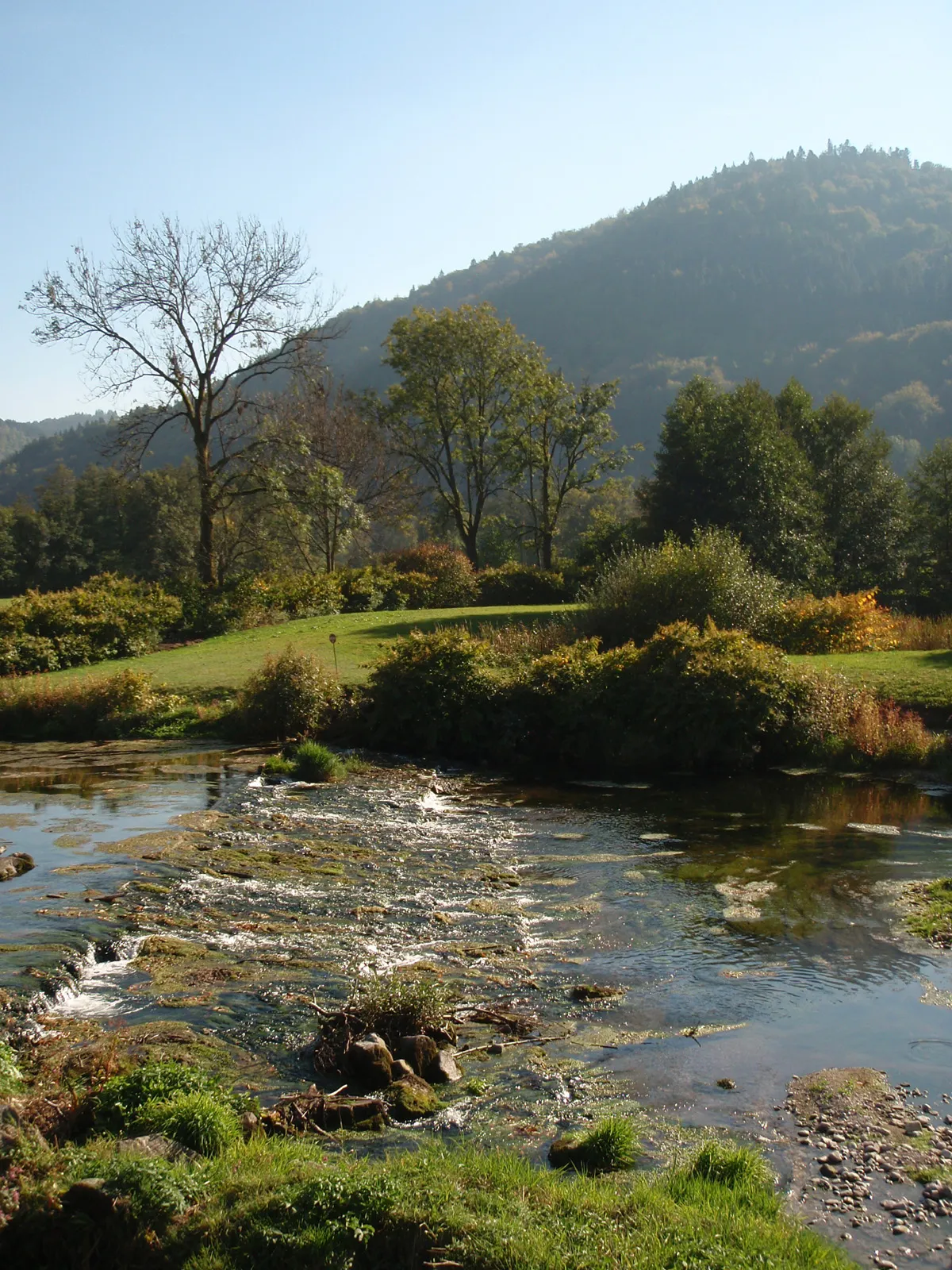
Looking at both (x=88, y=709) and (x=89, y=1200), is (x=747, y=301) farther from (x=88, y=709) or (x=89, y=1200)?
(x=89, y=1200)

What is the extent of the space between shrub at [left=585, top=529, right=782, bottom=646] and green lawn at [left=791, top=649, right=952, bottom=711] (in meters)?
2.09

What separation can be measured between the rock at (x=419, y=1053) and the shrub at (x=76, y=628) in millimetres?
24373

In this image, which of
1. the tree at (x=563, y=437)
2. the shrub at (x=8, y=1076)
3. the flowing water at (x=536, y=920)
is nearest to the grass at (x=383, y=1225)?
the shrub at (x=8, y=1076)

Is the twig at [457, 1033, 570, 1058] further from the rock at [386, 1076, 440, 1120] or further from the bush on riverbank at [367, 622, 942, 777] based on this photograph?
the bush on riverbank at [367, 622, 942, 777]

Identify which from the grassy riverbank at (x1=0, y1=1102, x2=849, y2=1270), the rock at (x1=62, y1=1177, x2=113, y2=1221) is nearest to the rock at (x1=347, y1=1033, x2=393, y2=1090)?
the grassy riverbank at (x1=0, y1=1102, x2=849, y2=1270)

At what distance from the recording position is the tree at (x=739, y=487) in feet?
123

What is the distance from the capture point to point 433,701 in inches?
864

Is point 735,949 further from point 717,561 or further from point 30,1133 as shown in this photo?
point 717,561

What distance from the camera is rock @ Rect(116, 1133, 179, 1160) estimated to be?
5.62m

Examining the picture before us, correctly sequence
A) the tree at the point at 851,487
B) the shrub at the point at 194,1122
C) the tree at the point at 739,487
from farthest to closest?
the tree at the point at 851,487, the tree at the point at 739,487, the shrub at the point at 194,1122

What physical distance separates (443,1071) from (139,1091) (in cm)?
201

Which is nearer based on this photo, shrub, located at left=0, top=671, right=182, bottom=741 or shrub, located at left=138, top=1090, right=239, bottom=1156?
shrub, located at left=138, top=1090, right=239, bottom=1156

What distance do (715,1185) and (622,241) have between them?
568ft

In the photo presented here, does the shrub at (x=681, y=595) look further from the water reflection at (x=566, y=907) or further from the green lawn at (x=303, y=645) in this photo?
the water reflection at (x=566, y=907)
